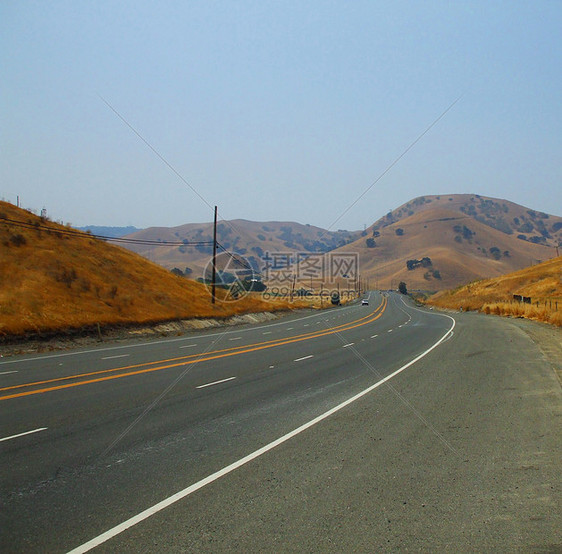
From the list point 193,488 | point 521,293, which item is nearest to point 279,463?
point 193,488

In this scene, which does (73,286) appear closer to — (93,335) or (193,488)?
(93,335)

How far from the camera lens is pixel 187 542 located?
14.7 ft

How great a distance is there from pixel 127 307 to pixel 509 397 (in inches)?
1109

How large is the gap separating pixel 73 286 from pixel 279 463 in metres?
30.0

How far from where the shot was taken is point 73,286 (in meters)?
33.2

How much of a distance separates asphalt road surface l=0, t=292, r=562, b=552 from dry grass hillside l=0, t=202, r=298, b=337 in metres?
13.8

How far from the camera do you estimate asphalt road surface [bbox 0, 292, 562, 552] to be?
15.3 feet

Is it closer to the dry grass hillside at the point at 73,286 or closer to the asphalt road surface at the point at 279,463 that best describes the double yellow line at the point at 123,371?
A: the asphalt road surface at the point at 279,463

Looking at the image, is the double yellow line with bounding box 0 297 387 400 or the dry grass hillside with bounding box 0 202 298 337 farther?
the dry grass hillside with bounding box 0 202 298 337

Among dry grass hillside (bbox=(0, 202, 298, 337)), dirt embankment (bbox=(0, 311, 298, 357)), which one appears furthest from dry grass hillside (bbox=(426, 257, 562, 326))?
dirt embankment (bbox=(0, 311, 298, 357))

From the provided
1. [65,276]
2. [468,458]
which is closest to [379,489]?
[468,458]

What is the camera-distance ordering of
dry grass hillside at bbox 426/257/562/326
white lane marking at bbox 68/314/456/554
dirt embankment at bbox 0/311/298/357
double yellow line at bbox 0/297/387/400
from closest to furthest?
white lane marking at bbox 68/314/456/554
double yellow line at bbox 0/297/387/400
dirt embankment at bbox 0/311/298/357
dry grass hillside at bbox 426/257/562/326

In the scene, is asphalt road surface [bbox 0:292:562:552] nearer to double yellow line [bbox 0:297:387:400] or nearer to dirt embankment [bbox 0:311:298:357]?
double yellow line [bbox 0:297:387:400]

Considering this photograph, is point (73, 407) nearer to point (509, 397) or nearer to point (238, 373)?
point (238, 373)
